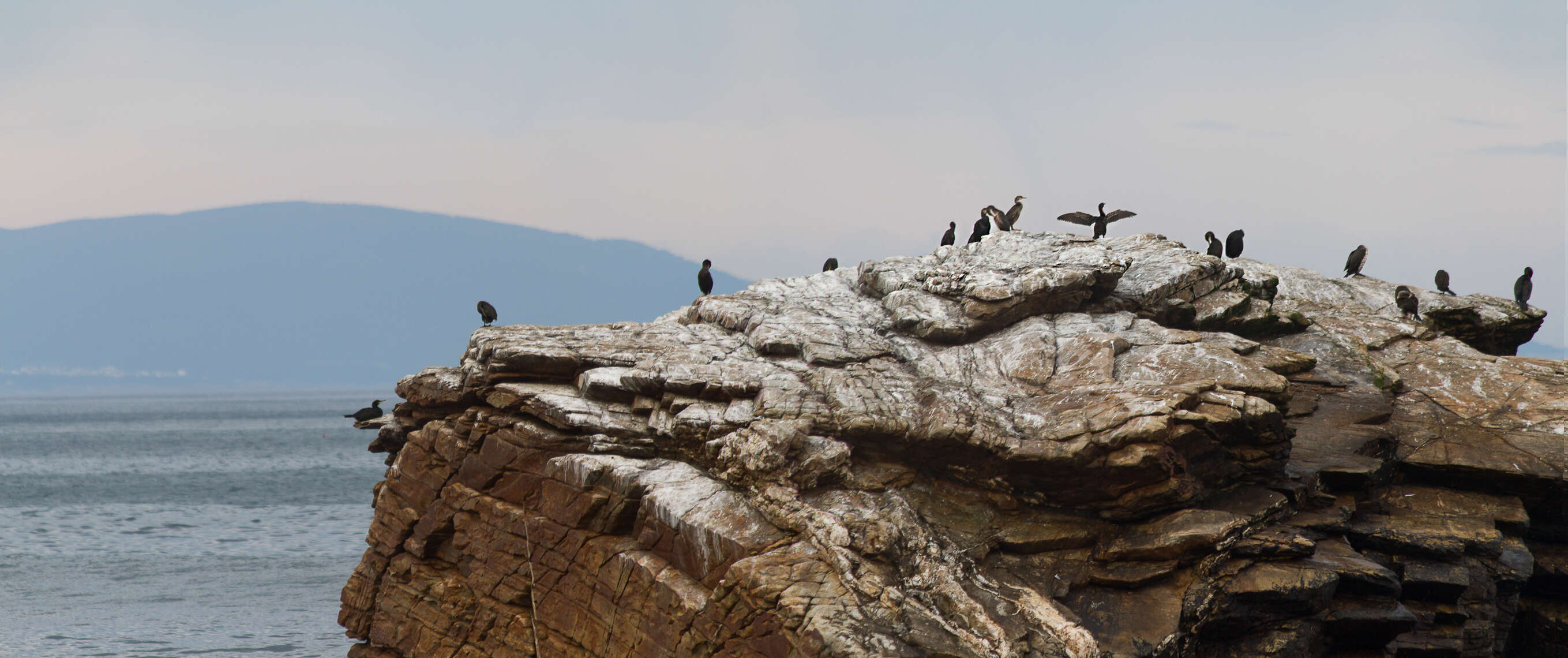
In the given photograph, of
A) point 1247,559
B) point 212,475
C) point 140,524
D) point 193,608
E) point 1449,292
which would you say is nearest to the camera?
point 1247,559

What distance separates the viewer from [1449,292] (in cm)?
2902

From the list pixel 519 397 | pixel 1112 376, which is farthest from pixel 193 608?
pixel 1112 376

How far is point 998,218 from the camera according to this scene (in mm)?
29641

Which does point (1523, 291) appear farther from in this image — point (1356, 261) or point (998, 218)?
point (998, 218)

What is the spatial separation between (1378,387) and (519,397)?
59.6 ft

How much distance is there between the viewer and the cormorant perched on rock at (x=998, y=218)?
29406 mm

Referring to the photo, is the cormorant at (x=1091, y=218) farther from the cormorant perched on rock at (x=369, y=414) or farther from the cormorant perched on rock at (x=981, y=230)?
the cormorant perched on rock at (x=369, y=414)

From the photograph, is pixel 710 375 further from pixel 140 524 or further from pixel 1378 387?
pixel 140 524

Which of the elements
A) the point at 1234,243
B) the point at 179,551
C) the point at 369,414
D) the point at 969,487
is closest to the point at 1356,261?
the point at 1234,243

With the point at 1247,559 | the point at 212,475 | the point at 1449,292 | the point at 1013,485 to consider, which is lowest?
the point at 212,475

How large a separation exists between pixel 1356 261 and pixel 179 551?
160 feet

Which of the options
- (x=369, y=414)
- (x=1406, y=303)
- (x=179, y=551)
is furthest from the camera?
(x=179, y=551)

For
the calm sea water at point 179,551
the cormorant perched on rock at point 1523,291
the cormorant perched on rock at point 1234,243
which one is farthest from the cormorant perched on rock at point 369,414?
the cormorant perched on rock at point 1523,291

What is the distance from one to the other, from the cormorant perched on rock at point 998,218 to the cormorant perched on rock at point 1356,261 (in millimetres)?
9614
